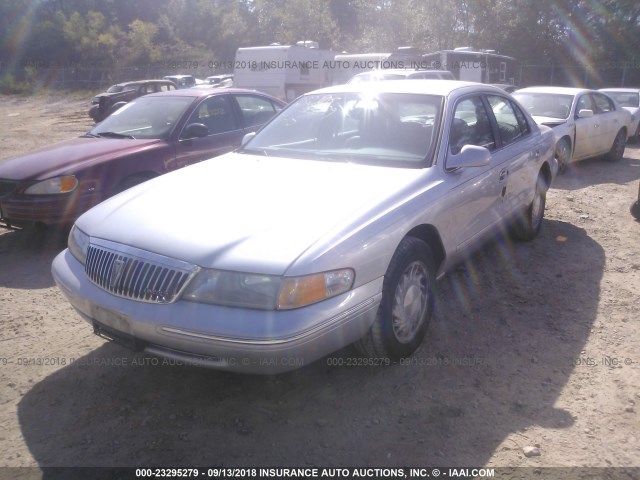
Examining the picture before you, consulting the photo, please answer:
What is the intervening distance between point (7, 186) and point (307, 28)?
121 ft

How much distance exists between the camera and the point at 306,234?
3023 mm

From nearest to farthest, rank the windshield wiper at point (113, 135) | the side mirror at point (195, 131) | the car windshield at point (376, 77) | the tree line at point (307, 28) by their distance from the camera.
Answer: the side mirror at point (195, 131)
the windshield wiper at point (113, 135)
the car windshield at point (376, 77)
the tree line at point (307, 28)

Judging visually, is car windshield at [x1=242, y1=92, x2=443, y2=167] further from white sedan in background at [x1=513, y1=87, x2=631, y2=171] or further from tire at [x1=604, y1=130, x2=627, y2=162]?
tire at [x1=604, y1=130, x2=627, y2=162]

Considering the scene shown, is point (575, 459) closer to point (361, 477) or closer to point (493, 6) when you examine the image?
point (361, 477)

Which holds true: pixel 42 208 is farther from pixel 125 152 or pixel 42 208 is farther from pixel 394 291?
pixel 394 291

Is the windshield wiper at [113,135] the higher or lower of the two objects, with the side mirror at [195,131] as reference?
lower

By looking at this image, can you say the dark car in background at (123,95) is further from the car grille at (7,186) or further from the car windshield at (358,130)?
the car windshield at (358,130)

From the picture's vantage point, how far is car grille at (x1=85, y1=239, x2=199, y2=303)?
2.90m

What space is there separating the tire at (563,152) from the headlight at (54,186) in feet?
22.7

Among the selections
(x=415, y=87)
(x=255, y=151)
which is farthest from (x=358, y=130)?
(x=255, y=151)

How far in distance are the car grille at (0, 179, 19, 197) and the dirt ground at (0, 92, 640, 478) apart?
48.2 inches

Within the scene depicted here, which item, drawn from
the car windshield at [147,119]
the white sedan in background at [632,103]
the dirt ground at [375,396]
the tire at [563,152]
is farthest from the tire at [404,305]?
the white sedan in background at [632,103]

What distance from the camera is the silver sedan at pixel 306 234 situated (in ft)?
9.25

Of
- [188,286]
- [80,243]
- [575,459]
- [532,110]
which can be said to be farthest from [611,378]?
[532,110]
